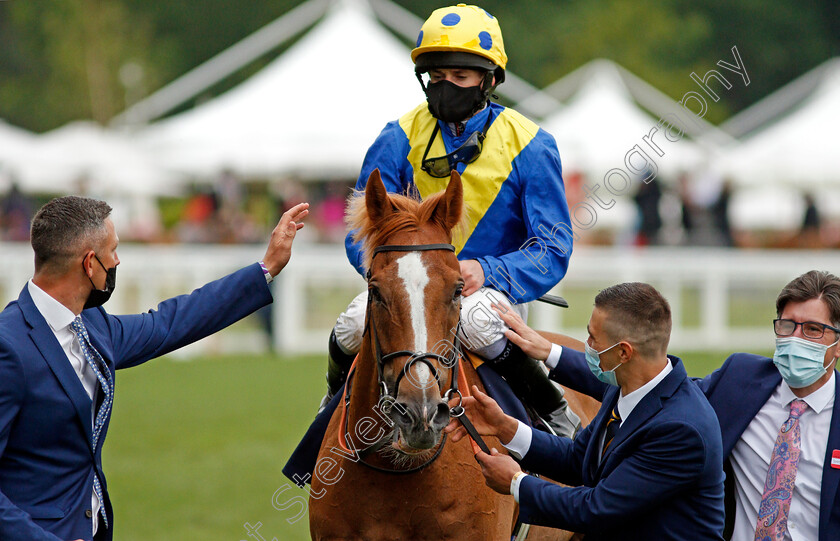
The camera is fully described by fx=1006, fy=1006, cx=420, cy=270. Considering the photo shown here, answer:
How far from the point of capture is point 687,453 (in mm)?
3119

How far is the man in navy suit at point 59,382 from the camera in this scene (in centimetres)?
319

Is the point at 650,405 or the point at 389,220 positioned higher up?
the point at 389,220

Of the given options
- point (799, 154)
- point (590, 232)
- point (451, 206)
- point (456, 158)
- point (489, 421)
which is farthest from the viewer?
point (799, 154)

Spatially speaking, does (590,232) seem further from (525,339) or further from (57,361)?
(57,361)

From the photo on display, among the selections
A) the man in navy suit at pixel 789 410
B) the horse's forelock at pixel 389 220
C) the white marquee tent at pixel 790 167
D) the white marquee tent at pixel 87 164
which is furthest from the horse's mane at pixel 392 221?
the white marquee tent at pixel 87 164

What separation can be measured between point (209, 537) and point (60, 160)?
75.7 ft

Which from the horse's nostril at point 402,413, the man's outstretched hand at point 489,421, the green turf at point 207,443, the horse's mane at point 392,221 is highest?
the horse's mane at point 392,221

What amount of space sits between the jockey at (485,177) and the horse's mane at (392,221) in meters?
0.31

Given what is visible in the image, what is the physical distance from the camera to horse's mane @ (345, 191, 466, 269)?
3711 millimetres

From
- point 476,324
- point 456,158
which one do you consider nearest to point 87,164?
point 456,158

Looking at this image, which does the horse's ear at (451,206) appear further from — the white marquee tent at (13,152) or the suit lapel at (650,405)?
the white marquee tent at (13,152)

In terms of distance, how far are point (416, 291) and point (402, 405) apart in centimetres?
41

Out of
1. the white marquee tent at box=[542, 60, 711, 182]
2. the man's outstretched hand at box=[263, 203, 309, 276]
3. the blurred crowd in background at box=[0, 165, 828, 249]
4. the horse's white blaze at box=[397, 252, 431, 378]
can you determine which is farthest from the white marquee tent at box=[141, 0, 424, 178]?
the horse's white blaze at box=[397, 252, 431, 378]

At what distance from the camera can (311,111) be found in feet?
68.7
